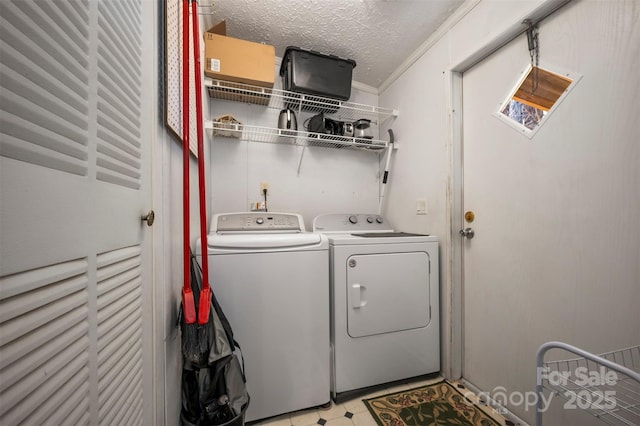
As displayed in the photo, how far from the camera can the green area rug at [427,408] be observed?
4.32 ft

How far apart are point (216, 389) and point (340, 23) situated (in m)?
2.26

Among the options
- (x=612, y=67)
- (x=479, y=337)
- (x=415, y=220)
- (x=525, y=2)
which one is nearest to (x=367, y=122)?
(x=415, y=220)

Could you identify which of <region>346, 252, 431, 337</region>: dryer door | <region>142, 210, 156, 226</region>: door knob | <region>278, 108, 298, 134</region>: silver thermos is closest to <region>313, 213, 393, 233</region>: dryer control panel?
<region>346, 252, 431, 337</region>: dryer door

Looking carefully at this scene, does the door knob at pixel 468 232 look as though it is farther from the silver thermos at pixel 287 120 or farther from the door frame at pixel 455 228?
the silver thermos at pixel 287 120

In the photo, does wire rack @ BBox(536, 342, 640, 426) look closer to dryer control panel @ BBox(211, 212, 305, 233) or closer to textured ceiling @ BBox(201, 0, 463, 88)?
dryer control panel @ BBox(211, 212, 305, 233)

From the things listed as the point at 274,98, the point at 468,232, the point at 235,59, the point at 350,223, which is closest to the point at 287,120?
the point at 274,98

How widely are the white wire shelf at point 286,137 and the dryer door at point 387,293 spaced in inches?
40.9

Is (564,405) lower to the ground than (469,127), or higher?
lower

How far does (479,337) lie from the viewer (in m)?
1.52

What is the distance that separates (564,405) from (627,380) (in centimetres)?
28

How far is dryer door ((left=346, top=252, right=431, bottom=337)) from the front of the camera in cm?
148

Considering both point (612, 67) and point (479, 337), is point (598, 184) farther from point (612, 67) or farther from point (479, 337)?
point (479, 337)

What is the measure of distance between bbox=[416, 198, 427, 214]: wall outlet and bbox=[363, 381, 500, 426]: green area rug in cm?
119

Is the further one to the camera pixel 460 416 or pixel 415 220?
pixel 415 220
